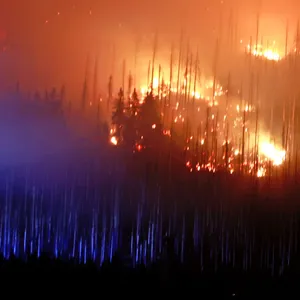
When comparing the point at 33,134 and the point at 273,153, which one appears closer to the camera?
the point at 33,134

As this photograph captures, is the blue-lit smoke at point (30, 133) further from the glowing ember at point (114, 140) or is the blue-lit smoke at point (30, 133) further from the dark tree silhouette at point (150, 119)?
the dark tree silhouette at point (150, 119)

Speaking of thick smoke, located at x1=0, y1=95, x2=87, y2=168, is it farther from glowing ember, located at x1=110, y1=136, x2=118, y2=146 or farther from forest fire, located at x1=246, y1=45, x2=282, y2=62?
forest fire, located at x1=246, y1=45, x2=282, y2=62

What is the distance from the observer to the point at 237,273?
2152 mm

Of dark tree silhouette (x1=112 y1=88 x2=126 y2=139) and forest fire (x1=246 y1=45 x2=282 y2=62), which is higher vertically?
forest fire (x1=246 y1=45 x2=282 y2=62)

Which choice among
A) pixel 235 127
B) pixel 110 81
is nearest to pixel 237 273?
pixel 235 127

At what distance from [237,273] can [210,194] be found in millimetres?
431

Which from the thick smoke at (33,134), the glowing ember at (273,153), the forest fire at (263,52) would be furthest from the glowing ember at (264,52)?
the thick smoke at (33,134)

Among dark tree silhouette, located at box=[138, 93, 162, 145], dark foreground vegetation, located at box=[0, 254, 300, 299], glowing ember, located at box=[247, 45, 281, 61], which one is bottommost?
dark foreground vegetation, located at box=[0, 254, 300, 299]

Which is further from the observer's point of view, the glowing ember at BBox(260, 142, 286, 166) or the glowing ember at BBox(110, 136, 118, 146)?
the glowing ember at BBox(260, 142, 286, 166)

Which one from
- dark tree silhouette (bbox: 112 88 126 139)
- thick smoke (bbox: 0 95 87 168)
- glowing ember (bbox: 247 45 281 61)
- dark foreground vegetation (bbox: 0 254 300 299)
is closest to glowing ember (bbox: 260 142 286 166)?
glowing ember (bbox: 247 45 281 61)

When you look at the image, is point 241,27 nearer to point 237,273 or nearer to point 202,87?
point 202,87

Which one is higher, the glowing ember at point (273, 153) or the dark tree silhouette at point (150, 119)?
the dark tree silhouette at point (150, 119)

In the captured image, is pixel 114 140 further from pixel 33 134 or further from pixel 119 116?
pixel 33 134

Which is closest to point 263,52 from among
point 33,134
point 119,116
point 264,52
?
point 264,52
